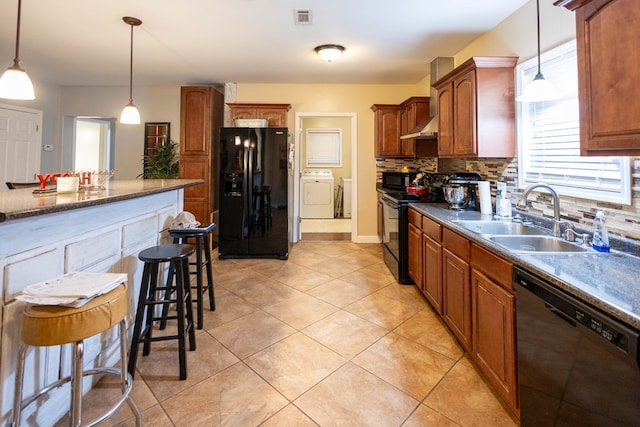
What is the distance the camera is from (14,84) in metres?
1.97

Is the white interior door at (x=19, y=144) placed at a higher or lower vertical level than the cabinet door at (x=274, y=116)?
lower

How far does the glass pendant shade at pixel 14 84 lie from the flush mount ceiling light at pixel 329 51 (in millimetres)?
2606

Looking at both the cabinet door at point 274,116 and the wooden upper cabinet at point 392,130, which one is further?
the cabinet door at point 274,116

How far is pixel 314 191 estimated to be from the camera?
22.4 ft

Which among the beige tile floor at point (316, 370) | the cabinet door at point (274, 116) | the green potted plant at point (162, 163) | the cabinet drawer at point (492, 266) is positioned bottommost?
the beige tile floor at point (316, 370)

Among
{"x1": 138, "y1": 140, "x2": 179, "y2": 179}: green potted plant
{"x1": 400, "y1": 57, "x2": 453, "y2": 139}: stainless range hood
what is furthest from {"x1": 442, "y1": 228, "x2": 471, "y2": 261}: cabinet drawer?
{"x1": 138, "y1": 140, "x2": 179, "y2": 179}: green potted plant

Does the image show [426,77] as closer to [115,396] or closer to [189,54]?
[189,54]

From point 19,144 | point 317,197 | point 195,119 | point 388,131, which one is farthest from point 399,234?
point 19,144

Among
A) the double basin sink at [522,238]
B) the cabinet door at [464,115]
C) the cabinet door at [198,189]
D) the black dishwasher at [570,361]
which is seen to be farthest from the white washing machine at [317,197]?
the black dishwasher at [570,361]

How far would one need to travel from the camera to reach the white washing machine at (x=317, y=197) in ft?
22.3

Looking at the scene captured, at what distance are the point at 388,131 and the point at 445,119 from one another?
1.80 m

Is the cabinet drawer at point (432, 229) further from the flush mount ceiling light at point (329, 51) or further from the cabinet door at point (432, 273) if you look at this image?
the flush mount ceiling light at point (329, 51)

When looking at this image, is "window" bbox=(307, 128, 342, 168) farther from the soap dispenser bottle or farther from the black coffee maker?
the soap dispenser bottle

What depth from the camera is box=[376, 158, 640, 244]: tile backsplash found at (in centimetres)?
152
